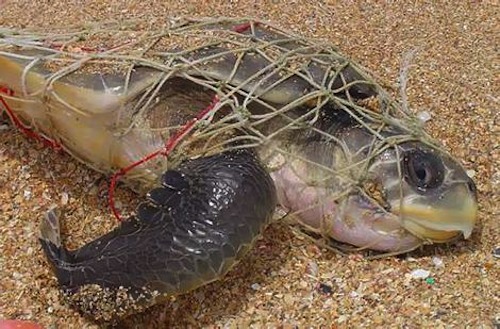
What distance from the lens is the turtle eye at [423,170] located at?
1.82 m

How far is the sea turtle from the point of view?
1.74 m

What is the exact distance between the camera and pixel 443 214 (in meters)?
1.79

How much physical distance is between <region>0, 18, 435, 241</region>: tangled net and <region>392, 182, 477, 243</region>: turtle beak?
0.14 metres

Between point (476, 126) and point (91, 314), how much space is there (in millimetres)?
1255

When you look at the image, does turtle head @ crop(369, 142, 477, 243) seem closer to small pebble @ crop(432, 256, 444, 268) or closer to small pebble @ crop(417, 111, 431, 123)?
small pebble @ crop(432, 256, 444, 268)

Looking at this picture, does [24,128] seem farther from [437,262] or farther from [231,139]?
[437,262]

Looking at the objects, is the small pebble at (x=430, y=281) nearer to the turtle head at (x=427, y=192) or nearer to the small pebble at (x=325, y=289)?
the turtle head at (x=427, y=192)

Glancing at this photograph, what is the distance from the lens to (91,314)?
167 cm

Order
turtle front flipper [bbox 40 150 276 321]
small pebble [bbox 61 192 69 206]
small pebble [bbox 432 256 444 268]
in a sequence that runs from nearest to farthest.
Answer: turtle front flipper [bbox 40 150 276 321] < small pebble [bbox 432 256 444 268] < small pebble [bbox 61 192 69 206]

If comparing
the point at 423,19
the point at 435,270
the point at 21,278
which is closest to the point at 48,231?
the point at 21,278

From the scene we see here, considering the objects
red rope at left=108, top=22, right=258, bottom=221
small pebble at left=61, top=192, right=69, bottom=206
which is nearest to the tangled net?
red rope at left=108, top=22, right=258, bottom=221

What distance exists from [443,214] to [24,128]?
1163 mm

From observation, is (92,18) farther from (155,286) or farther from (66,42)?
(155,286)

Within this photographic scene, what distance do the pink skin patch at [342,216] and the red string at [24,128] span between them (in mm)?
612
